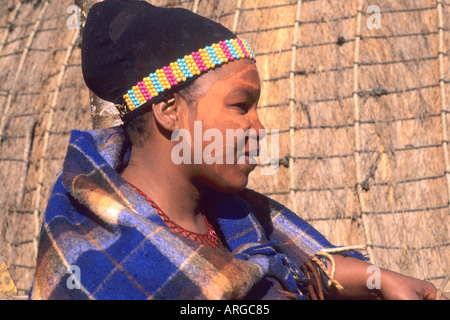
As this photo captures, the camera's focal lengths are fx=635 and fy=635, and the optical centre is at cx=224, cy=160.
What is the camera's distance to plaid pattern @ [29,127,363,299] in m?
Result: 1.54

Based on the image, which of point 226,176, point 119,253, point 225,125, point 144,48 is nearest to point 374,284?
point 226,176

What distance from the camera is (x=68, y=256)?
1.61 metres

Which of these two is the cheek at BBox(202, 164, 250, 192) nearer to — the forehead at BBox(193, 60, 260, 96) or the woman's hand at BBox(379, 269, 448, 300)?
the forehead at BBox(193, 60, 260, 96)

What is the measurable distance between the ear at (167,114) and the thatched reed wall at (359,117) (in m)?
3.03

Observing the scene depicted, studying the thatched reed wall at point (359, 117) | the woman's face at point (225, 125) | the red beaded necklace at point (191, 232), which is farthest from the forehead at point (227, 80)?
the thatched reed wall at point (359, 117)

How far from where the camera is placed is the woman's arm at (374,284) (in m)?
1.85

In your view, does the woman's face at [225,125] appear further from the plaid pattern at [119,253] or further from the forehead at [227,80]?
the plaid pattern at [119,253]

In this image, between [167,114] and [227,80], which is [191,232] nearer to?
[167,114]

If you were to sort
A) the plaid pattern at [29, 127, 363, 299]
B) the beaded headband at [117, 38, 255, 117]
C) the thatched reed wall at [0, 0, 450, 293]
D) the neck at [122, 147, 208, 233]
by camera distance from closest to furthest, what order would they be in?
the plaid pattern at [29, 127, 363, 299]
the beaded headband at [117, 38, 255, 117]
the neck at [122, 147, 208, 233]
the thatched reed wall at [0, 0, 450, 293]

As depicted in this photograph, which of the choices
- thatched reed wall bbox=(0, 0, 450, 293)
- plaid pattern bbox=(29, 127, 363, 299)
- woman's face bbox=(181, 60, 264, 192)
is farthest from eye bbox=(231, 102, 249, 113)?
thatched reed wall bbox=(0, 0, 450, 293)

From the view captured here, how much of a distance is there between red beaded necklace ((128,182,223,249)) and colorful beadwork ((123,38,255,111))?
28 cm
